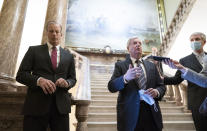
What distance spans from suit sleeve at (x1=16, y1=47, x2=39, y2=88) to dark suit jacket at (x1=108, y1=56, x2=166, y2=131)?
75cm

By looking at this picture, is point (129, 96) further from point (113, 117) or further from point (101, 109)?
point (101, 109)

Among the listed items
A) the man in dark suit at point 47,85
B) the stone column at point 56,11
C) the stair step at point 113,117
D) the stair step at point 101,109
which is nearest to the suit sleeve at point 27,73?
the man in dark suit at point 47,85

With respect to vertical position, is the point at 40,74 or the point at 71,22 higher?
the point at 71,22

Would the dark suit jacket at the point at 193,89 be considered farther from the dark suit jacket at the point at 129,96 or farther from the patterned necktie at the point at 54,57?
the patterned necktie at the point at 54,57

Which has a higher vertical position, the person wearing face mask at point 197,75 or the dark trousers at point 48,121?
the person wearing face mask at point 197,75

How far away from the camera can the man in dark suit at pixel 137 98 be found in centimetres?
153

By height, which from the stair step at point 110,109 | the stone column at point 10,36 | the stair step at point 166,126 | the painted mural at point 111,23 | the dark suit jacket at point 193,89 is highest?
the painted mural at point 111,23

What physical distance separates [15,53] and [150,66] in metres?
2.80

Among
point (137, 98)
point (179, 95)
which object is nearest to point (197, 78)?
point (137, 98)

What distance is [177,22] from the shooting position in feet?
22.9

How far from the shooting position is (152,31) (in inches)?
470

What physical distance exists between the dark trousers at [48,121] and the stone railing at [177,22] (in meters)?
6.36

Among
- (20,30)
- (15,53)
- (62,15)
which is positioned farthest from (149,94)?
(62,15)

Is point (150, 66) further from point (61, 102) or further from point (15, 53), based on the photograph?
point (15, 53)
